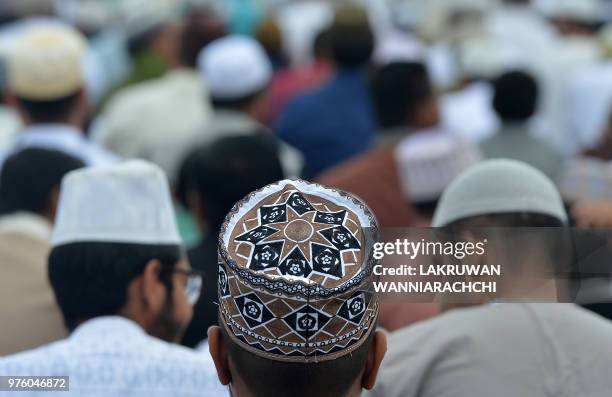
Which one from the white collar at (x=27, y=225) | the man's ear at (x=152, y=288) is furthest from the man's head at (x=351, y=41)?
the man's ear at (x=152, y=288)

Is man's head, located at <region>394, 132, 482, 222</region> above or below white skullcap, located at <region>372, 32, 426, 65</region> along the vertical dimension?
above

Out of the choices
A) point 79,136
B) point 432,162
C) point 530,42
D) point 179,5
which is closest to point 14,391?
point 432,162

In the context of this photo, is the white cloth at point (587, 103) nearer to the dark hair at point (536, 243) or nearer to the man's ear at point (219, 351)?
the dark hair at point (536, 243)

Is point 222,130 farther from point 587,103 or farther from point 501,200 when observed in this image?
point 501,200

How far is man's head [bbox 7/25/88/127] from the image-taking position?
546 centimetres

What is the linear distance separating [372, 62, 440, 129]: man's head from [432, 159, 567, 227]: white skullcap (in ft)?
8.41

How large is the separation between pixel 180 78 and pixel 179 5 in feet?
14.6

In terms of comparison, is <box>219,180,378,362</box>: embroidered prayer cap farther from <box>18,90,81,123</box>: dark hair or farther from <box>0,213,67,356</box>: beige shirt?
<box>18,90,81,123</box>: dark hair

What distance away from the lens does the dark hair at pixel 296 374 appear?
2.06 meters

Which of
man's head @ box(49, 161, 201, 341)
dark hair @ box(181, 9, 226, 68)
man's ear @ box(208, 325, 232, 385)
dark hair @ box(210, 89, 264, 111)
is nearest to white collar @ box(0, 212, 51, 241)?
man's head @ box(49, 161, 201, 341)

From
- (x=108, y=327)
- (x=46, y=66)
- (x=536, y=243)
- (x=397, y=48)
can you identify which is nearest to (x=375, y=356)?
(x=536, y=243)

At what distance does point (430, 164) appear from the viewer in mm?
4688

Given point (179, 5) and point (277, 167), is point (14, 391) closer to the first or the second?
point (277, 167)

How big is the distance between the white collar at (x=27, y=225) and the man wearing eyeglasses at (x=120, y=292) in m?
0.93
